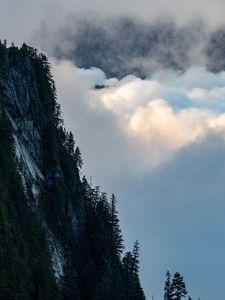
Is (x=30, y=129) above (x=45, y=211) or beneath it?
above

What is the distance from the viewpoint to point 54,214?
102500mm

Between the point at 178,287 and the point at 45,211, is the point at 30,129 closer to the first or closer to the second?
the point at 45,211

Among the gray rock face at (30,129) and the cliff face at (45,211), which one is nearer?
the cliff face at (45,211)

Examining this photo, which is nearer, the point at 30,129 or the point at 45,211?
the point at 45,211

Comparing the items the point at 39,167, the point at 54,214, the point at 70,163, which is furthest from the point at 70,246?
the point at 70,163

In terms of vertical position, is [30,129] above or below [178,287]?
above

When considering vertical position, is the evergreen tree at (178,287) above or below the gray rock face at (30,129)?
below

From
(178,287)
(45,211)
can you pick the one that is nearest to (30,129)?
(45,211)

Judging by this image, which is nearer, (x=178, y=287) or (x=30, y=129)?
(x=178, y=287)

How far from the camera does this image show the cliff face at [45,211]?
75.3 metres

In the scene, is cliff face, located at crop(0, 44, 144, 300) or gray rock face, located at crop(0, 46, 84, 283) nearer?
cliff face, located at crop(0, 44, 144, 300)

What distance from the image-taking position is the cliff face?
75312 mm

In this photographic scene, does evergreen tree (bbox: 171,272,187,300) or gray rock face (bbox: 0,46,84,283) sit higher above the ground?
gray rock face (bbox: 0,46,84,283)

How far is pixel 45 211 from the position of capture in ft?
331
